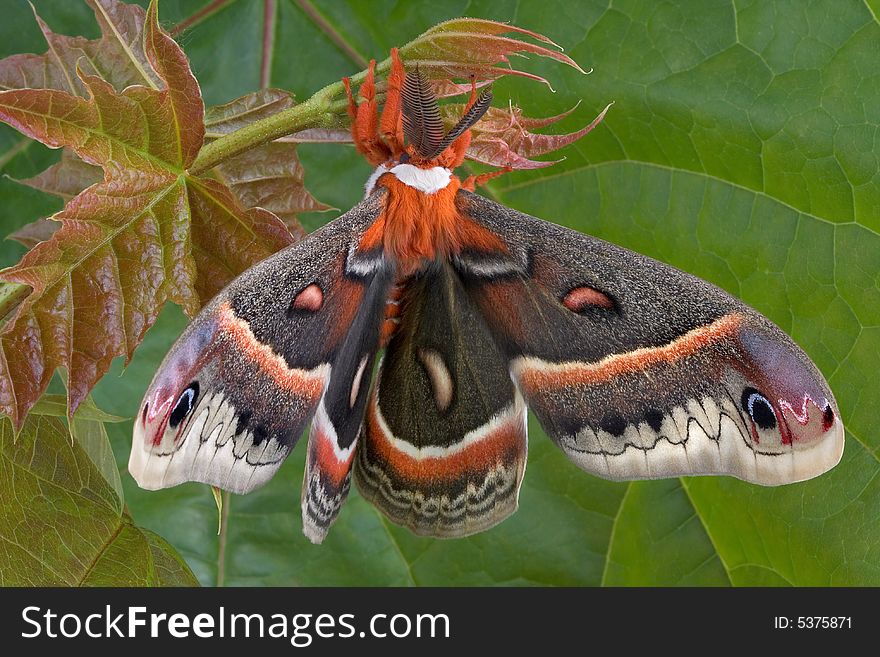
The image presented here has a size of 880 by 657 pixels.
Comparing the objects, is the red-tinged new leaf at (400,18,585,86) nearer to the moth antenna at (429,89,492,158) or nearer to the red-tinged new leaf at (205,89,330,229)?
the moth antenna at (429,89,492,158)

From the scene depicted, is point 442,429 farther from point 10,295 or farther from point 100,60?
point 100,60

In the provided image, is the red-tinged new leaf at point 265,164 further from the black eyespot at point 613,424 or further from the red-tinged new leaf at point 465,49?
the black eyespot at point 613,424

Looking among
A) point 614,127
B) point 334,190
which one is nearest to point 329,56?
point 334,190

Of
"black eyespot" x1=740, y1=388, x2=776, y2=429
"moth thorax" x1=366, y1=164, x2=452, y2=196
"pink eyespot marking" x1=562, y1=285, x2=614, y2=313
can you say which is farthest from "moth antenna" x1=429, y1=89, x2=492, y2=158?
"black eyespot" x1=740, y1=388, x2=776, y2=429

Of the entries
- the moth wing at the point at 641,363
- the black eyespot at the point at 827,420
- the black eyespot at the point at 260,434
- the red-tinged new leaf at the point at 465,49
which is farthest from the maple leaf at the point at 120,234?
the black eyespot at the point at 827,420

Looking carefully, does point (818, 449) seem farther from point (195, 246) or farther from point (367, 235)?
point (195, 246)
